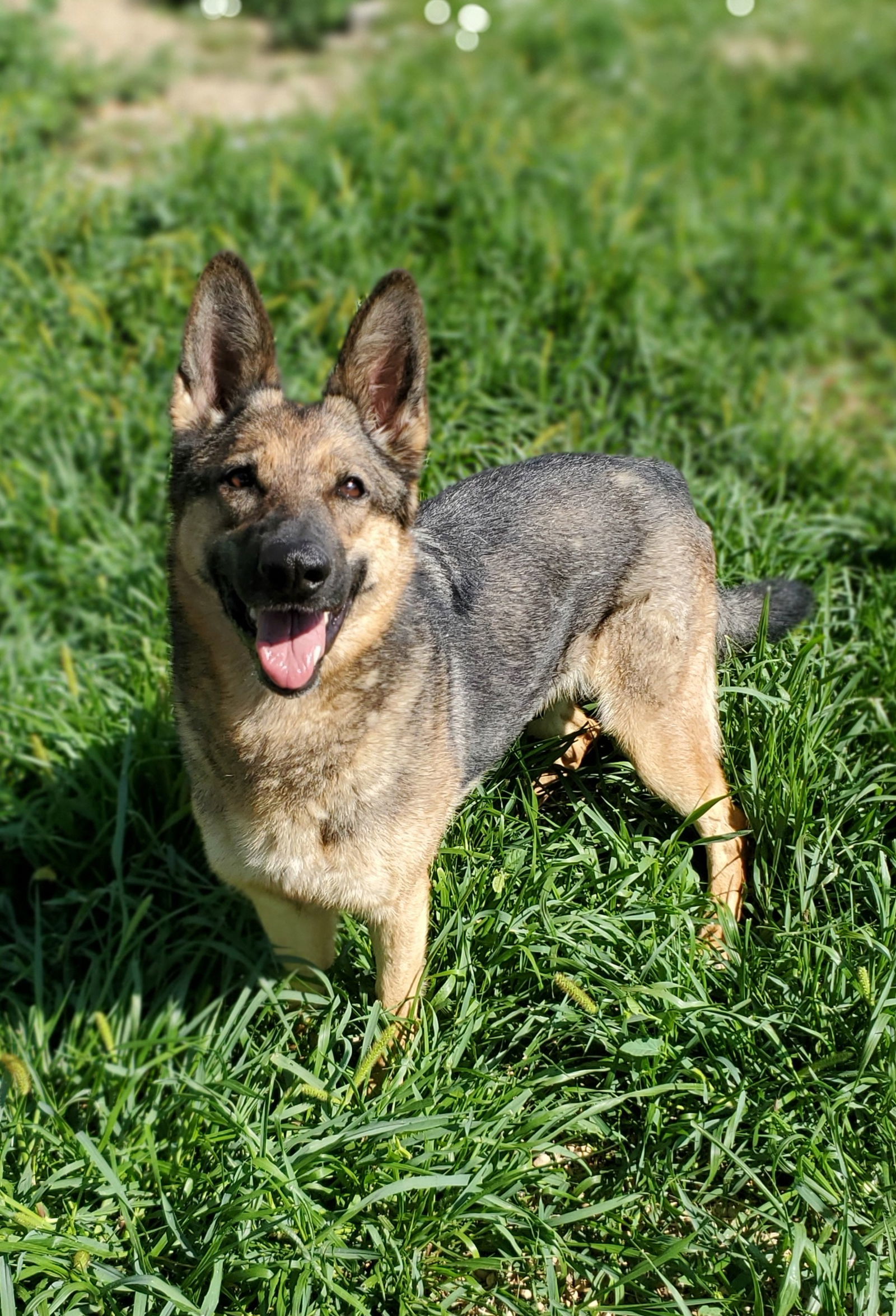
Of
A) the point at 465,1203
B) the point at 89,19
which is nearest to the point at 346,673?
the point at 465,1203

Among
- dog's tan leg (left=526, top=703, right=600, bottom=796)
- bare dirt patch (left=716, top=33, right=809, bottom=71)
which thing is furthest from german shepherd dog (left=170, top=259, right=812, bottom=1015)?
bare dirt patch (left=716, top=33, right=809, bottom=71)

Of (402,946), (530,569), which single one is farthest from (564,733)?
(402,946)

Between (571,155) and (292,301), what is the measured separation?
2.33 meters

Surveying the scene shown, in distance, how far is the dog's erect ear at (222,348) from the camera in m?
3.07

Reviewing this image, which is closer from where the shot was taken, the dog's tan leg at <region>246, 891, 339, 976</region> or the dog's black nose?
the dog's black nose

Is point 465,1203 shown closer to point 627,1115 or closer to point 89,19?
point 627,1115

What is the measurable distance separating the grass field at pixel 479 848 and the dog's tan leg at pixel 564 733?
73 mm

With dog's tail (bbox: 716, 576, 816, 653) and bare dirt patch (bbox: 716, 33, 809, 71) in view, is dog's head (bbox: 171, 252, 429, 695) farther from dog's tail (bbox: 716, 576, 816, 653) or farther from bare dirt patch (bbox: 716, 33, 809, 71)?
bare dirt patch (bbox: 716, 33, 809, 71)

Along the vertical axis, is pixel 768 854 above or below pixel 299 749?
below

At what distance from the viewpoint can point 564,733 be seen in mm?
3988

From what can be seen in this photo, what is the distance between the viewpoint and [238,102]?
26.4ft

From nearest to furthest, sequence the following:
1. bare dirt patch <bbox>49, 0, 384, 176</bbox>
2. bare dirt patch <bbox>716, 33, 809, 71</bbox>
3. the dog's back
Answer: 1. the dog's back
2. bare dirt patch <bbox>49, 0, 384, 176</bbox>
3. bare dirt patch <bbox>716, 33, 809, 71</bbox>

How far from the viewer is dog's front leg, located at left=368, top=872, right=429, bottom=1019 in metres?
3.13

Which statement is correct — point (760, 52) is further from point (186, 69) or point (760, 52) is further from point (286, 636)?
point (286, 636)
